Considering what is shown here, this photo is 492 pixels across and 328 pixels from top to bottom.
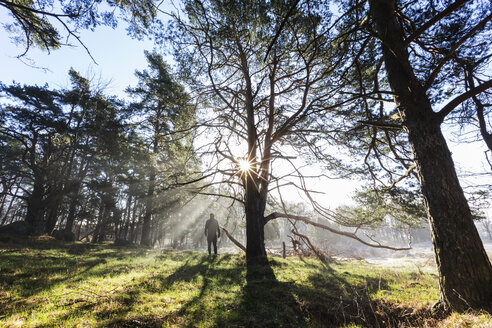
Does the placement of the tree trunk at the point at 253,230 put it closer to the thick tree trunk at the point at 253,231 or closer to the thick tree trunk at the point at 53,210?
the thick tree trunk at the point at 253,231

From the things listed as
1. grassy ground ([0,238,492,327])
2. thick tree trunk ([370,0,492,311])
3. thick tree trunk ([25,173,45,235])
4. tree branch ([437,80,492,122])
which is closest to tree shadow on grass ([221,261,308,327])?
grassy ground ([0,238,492,327])

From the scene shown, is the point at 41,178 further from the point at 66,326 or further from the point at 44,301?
the point at 66,326

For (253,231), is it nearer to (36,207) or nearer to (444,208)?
(444,208)

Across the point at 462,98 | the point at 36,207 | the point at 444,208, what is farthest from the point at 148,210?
the point at 462,98

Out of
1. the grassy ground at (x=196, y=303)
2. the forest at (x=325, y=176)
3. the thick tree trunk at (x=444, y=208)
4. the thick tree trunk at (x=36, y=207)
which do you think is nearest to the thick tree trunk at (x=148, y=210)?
the thick tree trunk at (x=36, y=207)

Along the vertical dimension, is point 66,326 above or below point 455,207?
below

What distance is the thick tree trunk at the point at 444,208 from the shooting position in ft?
8.55

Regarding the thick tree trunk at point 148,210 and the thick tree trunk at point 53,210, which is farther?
the thick tree trunk at point 148,210

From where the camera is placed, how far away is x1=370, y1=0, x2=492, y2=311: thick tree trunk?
103 inches

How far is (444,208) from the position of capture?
2.88 meters

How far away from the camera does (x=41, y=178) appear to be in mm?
14586

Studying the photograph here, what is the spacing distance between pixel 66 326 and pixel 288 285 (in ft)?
13.3

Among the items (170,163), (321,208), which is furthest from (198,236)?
(321,208)

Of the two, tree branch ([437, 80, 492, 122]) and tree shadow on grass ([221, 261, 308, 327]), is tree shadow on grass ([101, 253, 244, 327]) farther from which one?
tree branch ([437, 80, 492, 122])
